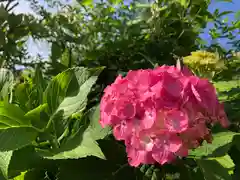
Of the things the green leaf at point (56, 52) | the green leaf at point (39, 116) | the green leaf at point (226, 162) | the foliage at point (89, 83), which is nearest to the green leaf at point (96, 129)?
the foliage at point (89, 83)

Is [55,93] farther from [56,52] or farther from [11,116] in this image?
[56,52]

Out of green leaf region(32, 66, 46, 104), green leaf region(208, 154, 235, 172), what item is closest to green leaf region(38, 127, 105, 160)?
green leaf region(32, 66, 46, 104)

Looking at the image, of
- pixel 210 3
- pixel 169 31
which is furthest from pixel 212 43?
pixel 169 31

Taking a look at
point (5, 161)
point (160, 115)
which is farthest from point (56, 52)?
point (160, 115)

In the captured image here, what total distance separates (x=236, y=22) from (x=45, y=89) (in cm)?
126

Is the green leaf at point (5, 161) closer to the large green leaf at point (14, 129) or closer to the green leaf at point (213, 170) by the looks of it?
the large green leaf at point (14, 129)

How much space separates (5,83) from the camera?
1290mm

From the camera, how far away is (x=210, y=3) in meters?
2.07

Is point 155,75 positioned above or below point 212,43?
above

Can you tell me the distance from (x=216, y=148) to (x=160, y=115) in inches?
7.6

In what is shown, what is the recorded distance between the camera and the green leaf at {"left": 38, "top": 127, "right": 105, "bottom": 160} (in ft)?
3.29

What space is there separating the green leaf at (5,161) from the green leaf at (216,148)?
0.38 metres

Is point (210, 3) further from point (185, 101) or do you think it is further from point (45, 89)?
point (185, 101)

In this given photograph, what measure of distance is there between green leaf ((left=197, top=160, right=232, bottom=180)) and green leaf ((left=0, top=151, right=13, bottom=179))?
390 mm
